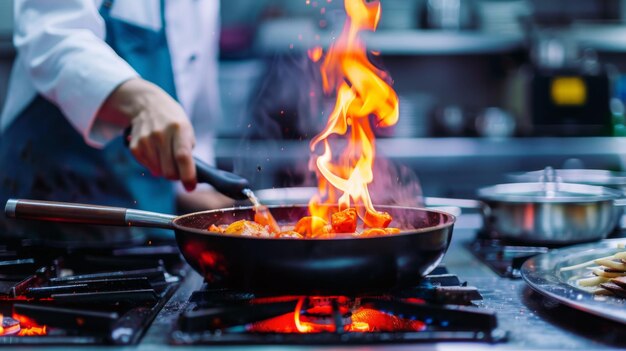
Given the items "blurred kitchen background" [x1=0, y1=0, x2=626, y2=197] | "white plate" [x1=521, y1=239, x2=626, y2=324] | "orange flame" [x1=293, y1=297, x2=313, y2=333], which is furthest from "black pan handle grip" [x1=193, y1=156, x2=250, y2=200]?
"blurred kitchen background" [x1=0, y1=0, x2=626, y2=197]

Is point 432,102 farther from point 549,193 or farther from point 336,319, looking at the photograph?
point 336,319

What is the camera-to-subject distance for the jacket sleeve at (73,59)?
133 centimetres

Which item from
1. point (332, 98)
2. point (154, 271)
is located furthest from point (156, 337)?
point (332, 98)

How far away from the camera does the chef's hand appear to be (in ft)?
3.77

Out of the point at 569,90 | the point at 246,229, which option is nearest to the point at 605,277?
the point at 246,229

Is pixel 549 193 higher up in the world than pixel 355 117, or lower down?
lower down

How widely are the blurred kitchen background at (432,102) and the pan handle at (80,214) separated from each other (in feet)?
7.89

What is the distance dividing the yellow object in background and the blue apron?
2.71m

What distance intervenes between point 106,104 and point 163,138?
267 mm

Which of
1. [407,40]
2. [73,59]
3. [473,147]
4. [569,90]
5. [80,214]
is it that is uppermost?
[407,40]

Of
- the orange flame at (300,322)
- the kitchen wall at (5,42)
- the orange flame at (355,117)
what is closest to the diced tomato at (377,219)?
the orange flame at (355,117)

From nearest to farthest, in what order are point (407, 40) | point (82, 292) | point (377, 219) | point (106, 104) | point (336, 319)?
point (336, 319)
point (82, 292)
point (377, 219)
point (106, 104)
point (407, 40)

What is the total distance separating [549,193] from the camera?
1492mm

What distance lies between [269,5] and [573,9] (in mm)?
2289
